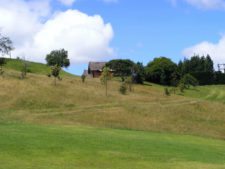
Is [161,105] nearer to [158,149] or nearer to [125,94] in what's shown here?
[125,94]

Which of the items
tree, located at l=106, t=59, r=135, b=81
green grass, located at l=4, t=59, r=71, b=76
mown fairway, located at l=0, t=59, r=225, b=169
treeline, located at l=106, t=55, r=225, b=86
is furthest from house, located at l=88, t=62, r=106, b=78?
mown fairway, located at l=0, t=59, r=225, b=169

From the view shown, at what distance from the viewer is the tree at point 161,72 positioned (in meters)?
148

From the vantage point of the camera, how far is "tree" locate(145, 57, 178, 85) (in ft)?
487

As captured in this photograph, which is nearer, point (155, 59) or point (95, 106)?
point (95, 106)

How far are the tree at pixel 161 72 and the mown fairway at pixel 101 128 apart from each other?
679 inches

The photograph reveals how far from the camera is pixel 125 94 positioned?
9694cm

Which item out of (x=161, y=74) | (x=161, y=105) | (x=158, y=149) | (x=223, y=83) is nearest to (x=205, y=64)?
(x=223, y=83)

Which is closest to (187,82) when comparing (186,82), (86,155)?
(186,82)

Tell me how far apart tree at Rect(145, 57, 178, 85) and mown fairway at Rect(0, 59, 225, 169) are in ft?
56.6

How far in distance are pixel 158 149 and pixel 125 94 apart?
6295cm

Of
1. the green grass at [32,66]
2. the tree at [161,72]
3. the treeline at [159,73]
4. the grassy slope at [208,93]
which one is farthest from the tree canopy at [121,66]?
the grassy slope at [208,93]

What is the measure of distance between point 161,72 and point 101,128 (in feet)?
310

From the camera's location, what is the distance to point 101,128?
55.7 m

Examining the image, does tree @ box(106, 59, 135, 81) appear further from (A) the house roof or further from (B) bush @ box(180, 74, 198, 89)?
(A) the house roof
